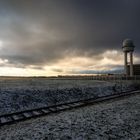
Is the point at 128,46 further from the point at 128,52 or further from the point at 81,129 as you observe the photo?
the point at 81,129

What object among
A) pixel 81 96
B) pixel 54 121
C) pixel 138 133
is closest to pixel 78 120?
pixel 54 121

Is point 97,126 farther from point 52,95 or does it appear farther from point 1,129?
point 52,95

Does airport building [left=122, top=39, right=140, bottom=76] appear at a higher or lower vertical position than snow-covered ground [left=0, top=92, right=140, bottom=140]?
higher

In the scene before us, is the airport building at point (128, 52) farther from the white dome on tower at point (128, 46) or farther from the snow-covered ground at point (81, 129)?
the snow-covered ground at point (81, 129)

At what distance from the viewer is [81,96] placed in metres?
21.8

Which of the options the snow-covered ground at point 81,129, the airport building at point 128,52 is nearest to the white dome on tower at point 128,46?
the airport building at point 128,52

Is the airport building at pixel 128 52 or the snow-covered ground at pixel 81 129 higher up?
the airport building at pixel 128 52

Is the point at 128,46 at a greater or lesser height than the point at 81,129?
greater

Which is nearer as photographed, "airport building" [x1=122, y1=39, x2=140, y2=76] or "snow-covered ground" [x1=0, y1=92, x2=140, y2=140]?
Result: "snow-covered ground" [x1=0, y1=92, x2=140, y2=140]

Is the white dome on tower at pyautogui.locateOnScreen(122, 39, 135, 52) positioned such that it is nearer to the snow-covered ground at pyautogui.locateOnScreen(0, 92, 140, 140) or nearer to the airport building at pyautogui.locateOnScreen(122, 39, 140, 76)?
the airport building at pyautogui.locateOnScreen(122, 39, 140, 76)

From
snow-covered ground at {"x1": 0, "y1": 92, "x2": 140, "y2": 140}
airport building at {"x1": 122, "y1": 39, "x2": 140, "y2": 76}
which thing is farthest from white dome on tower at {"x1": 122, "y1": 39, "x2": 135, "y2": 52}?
snow-covered ground at {"x1": 0, "y1": 92, "x2": 140, "y2": 140}

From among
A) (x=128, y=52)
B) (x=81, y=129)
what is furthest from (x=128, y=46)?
(x=81, y=129)

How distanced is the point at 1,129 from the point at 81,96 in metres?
13.6

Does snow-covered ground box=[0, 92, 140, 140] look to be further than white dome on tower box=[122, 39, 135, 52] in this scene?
No
